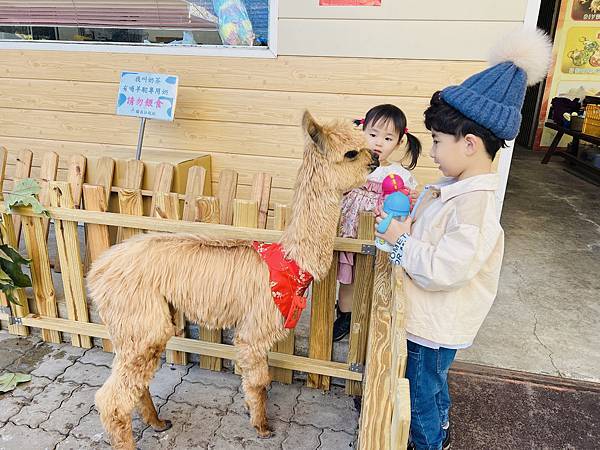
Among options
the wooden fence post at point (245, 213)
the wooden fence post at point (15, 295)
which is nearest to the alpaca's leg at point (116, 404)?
the wooden fence post at point (245, 213)

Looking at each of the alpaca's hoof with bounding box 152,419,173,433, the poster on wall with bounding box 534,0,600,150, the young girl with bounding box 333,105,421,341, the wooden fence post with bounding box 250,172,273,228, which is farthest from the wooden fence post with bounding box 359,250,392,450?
the poster on wall with bounding box 534,0,600,150

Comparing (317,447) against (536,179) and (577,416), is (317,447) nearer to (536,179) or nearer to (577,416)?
(577,416)

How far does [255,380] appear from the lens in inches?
91.0

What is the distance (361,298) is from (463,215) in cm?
112

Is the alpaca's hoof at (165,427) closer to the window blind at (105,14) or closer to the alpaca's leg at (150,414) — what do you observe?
the alpaca's leg at (150,414)

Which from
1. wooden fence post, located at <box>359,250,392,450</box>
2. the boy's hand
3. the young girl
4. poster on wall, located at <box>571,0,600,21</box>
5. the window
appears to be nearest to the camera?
wooden fence post, located at <box>359,250,392,450</box>

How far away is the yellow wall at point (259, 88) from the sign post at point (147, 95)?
32 centimetres

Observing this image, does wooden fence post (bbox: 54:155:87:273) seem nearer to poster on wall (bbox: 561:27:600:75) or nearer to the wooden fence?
the wooden fence

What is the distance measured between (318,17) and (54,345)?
3263 mm

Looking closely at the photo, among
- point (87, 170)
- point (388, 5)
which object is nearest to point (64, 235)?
point (87, 170)

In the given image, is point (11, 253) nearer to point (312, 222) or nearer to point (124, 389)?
point (124, 389)

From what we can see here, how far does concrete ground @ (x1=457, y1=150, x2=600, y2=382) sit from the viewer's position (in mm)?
3047

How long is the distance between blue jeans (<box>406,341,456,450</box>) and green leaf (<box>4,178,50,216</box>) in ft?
7.97

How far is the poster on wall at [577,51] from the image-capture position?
10.2m
